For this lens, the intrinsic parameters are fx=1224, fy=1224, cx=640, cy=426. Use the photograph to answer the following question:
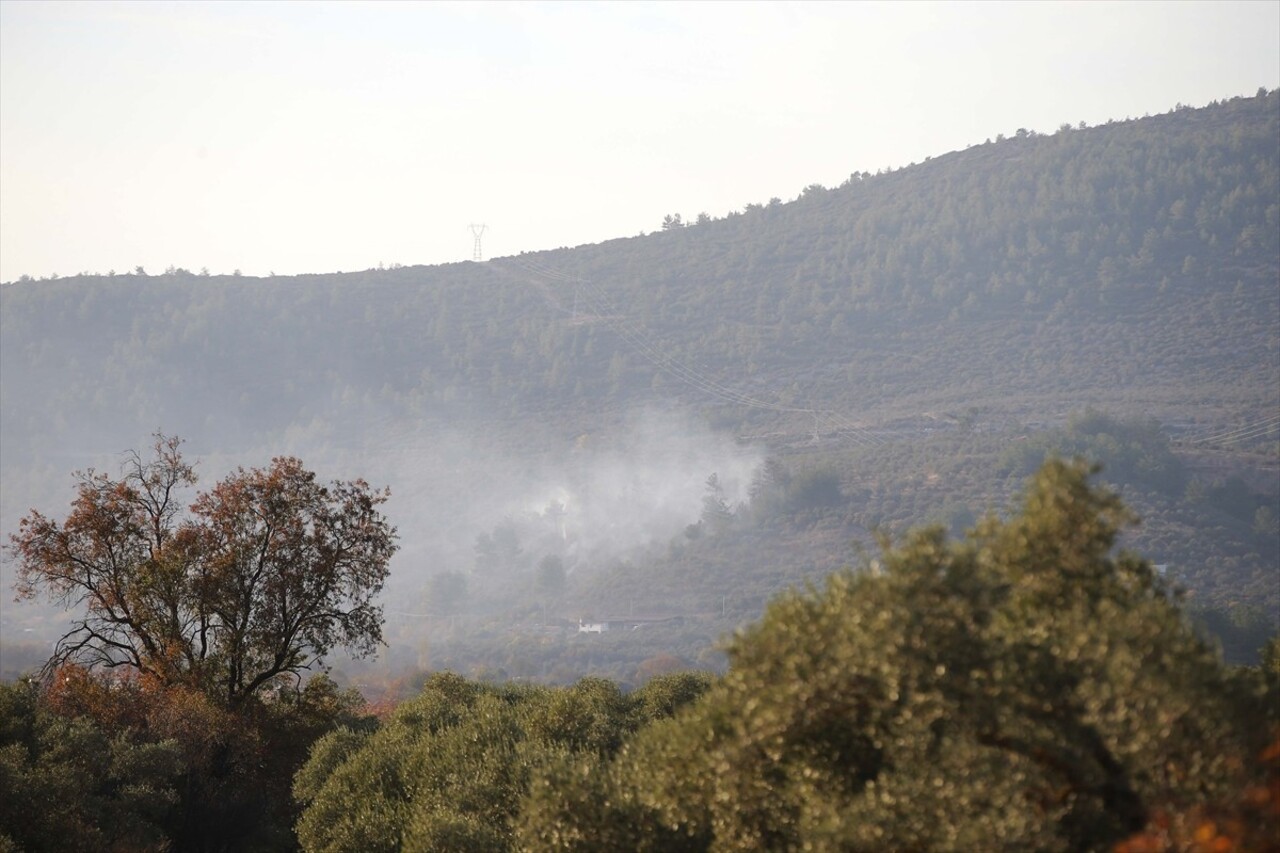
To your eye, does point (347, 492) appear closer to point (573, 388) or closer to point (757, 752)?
point (757, 752)

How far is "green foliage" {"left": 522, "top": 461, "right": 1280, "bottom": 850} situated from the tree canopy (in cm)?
1868

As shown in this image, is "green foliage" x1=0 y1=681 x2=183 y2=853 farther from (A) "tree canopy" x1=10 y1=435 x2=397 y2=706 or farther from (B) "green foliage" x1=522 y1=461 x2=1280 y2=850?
(B) "green foliage" x1=522 y1=461 x2=1280 y2=850

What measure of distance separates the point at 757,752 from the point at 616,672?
7122 centimetres

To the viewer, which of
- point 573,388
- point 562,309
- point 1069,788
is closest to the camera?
point 1069,788

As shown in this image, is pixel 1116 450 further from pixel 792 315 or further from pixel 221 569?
Answer: pixel 221 569

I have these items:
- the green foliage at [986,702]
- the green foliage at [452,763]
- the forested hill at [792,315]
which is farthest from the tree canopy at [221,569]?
the forested hill at [792,315]

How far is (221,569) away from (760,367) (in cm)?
11117

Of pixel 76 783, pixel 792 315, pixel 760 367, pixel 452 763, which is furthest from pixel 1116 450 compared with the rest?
pixel 76 783

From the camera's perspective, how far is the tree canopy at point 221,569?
91.1ft

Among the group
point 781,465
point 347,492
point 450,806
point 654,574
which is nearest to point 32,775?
point 450,806

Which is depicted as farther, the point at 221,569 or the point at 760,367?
the point at 760,367

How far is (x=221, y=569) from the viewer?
90.7ft

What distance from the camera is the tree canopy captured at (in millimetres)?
27781

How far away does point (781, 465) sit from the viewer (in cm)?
11212
